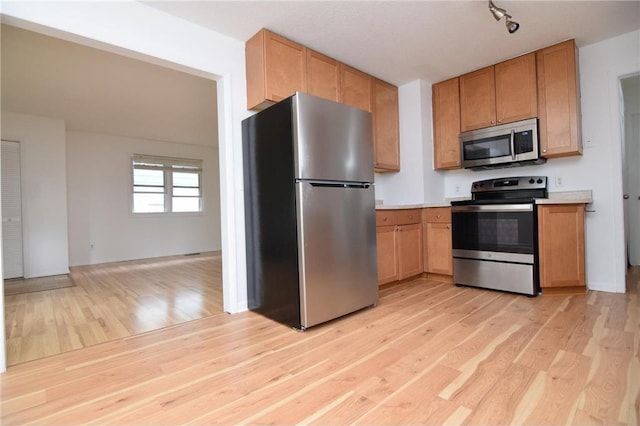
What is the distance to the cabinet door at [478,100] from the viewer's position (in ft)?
10.7

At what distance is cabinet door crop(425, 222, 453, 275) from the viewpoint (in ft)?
10.8

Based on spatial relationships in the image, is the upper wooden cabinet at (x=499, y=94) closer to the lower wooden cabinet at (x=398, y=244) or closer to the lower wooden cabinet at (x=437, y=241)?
the lower wooden cabinet at (x=437, y=241)

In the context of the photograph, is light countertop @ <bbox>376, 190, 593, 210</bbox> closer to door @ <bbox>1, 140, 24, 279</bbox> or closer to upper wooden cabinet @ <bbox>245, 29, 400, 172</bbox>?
upper wooden cabinet @ <bbox>245, 29, 400, 172</bbox>

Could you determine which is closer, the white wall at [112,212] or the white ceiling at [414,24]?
the white ceiling at [414,24]

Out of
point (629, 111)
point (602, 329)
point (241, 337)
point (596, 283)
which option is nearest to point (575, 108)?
point (596, 283)

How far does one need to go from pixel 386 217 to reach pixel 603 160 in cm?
209

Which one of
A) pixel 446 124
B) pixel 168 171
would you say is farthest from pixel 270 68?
pixel 168 171

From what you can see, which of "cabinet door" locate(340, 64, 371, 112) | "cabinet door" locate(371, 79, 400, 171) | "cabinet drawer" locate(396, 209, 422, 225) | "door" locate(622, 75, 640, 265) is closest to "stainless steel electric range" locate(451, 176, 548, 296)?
"cabinet drawer" locate(396, 209, 422, 225)

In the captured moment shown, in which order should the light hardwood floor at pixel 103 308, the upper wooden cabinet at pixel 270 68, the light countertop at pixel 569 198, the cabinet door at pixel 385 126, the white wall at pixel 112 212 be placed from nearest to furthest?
1. the light hardwood floor at pixel 103 308
2. the upper wooden cabinet at pixel 270 68
3. the light countertop at pixel 569 198
4. the cabinet door at pixel 385 126
5. the white wall at pixel 112 212

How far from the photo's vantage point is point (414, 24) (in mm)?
2508

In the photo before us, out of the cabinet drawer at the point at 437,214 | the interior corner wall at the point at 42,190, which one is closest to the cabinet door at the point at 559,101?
the cabinet drawer at the point at 437,214

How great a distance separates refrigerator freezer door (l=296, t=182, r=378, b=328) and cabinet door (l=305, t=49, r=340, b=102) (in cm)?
110

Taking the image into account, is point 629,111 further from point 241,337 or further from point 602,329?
point 241,337

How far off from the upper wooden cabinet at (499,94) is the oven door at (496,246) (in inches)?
39.3
